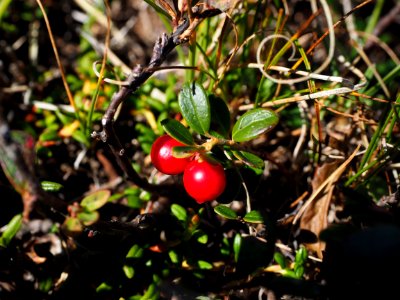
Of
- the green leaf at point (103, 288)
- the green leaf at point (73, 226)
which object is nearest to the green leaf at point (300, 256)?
the green leaf at point (103, 288)

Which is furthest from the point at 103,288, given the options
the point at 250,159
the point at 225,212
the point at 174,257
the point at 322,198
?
the point at 322,198

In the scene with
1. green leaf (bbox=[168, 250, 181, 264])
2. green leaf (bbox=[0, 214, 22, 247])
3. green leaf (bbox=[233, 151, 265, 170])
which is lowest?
green leaf (bbox=[168, 250, 181, 264])

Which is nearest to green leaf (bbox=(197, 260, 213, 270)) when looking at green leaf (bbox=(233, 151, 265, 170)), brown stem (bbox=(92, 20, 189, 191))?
green leaf (bbox=(233, 151, 265, 170))

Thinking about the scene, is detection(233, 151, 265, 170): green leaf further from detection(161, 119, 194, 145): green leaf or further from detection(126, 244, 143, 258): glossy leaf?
detection(126, 244, 143, 258): glossy leaf

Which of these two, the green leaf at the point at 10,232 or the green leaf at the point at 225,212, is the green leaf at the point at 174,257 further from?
the green leaf at the point at 10,232

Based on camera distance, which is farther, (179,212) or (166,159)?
(179,212)

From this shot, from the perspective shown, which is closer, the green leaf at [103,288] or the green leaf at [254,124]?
the green leaf at [254,124]

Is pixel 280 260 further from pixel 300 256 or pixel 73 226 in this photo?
pixel 73 226

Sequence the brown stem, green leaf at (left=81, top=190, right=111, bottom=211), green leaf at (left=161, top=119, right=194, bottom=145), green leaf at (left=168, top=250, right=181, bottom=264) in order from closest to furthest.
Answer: the brown stem
green leaf at (left=161, top=119, right=194, bottom=145)
green leaf at (left=81, top=190, right=111, bottom=211)
green leaf at (left=168, top=250, right=181, bottom=264)
